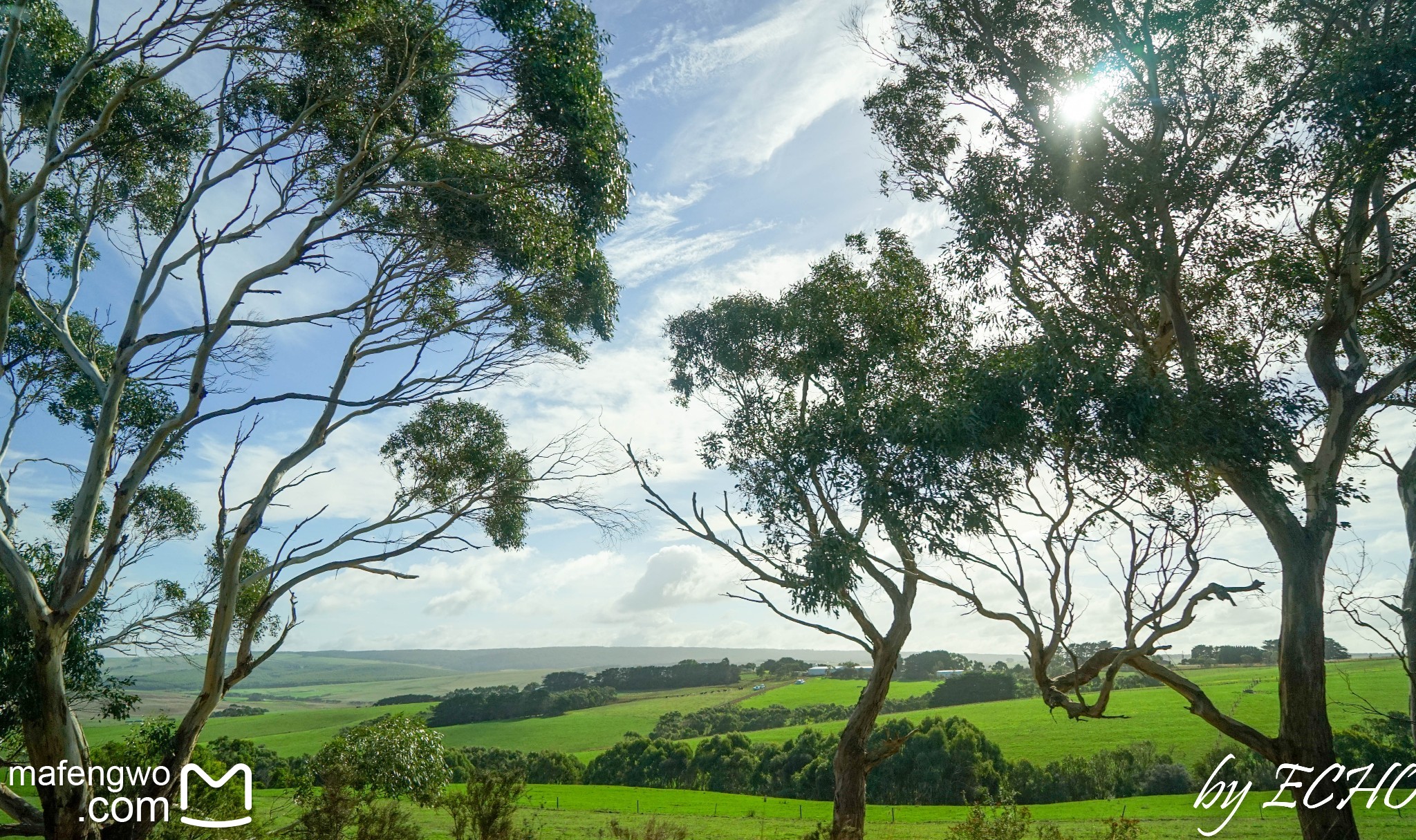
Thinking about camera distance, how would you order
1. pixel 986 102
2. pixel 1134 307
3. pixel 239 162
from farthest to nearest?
pixel 986 102
pixel 1134 307
pixel 239 162

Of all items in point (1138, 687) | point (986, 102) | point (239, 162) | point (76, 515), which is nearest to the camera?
point (76, 515)

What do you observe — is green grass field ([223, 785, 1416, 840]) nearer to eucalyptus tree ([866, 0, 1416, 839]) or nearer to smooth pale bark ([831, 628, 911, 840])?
smooth pale bark ([831, 628, 911, 840])

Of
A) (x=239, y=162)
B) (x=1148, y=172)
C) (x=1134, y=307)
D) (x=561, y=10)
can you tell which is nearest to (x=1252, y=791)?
(x=1134, y=307)

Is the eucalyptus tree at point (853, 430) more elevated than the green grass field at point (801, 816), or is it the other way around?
the eucalyptus tree at point (853, 430)

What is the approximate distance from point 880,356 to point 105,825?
1196 cm

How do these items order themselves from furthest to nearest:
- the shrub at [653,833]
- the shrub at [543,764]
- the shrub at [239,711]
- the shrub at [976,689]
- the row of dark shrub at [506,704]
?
the shrub at [239,711] → the row of dark shrub at [506,704] → the shrub at [976,689] → the shrub at [543,764] → the shrub at [653,833]

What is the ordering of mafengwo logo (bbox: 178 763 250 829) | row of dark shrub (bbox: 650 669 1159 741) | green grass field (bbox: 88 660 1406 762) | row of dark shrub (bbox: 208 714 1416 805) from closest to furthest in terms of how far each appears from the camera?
1. mafengwo logo (bbox: 178 763 250 829)
2. row of dark shrub (bbox: 208 714 1416 805)
3. green grass field (bbox: 88 660 1406 762)
4. row of dark shrub (bbox: 650 669 1159 741)

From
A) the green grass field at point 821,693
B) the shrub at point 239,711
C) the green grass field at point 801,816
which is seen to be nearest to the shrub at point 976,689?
the green grass field at point 821,693

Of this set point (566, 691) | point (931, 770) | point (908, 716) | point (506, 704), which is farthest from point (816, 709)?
point (506, 704)

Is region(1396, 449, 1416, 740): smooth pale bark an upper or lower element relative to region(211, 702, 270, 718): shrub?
upper

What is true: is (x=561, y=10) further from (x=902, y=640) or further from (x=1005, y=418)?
(x=902, y=640)

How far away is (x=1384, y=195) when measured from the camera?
10.2 meters

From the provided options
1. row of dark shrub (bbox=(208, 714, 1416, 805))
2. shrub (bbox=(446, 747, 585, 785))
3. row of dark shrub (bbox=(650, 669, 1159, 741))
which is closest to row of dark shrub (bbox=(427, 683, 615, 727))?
row of dark shrub (bbox=(650, 669, 1159, 741))

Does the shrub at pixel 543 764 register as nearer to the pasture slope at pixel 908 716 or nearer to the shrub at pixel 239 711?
the pasture slope at pixel 908 716
